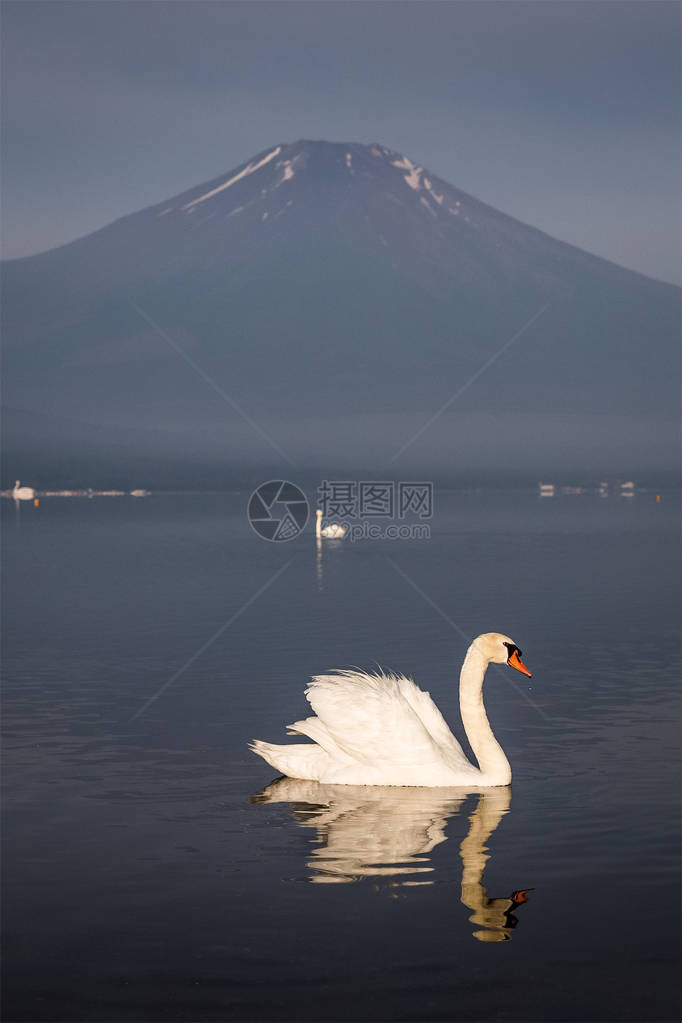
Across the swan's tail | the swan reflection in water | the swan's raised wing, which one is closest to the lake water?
the swan reflection in water

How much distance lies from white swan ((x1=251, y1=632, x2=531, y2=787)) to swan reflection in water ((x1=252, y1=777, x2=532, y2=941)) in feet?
0.72

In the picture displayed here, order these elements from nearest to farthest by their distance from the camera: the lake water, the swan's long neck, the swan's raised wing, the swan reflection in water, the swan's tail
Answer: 1. the lake water
2. the swan reflection in water
3. the swan's raised wing
4. the swan's long neck
5. the swan's tail

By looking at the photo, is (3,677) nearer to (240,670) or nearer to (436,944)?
(240,670)

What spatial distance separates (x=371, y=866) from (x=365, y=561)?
51.3m

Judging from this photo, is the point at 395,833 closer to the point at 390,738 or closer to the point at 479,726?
the point at 390,738

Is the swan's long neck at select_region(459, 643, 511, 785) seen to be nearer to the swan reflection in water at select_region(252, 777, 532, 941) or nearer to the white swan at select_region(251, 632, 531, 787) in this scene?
the white swan at select_region(251, 632, 531, 787)

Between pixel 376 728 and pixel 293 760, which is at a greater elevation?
pixel 376 728

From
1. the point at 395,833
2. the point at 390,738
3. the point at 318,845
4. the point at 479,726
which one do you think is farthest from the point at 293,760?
the point at 318,845

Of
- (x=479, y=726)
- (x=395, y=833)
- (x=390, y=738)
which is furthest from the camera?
(x=479, y=726)

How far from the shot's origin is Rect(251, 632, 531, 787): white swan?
57.4 feet

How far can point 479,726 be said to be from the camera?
18.1 metres

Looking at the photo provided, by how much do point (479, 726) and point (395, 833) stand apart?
290 cm

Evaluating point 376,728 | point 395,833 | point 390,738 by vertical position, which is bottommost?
point 395,833

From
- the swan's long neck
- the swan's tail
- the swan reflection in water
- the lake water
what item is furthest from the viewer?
the swan's tail
